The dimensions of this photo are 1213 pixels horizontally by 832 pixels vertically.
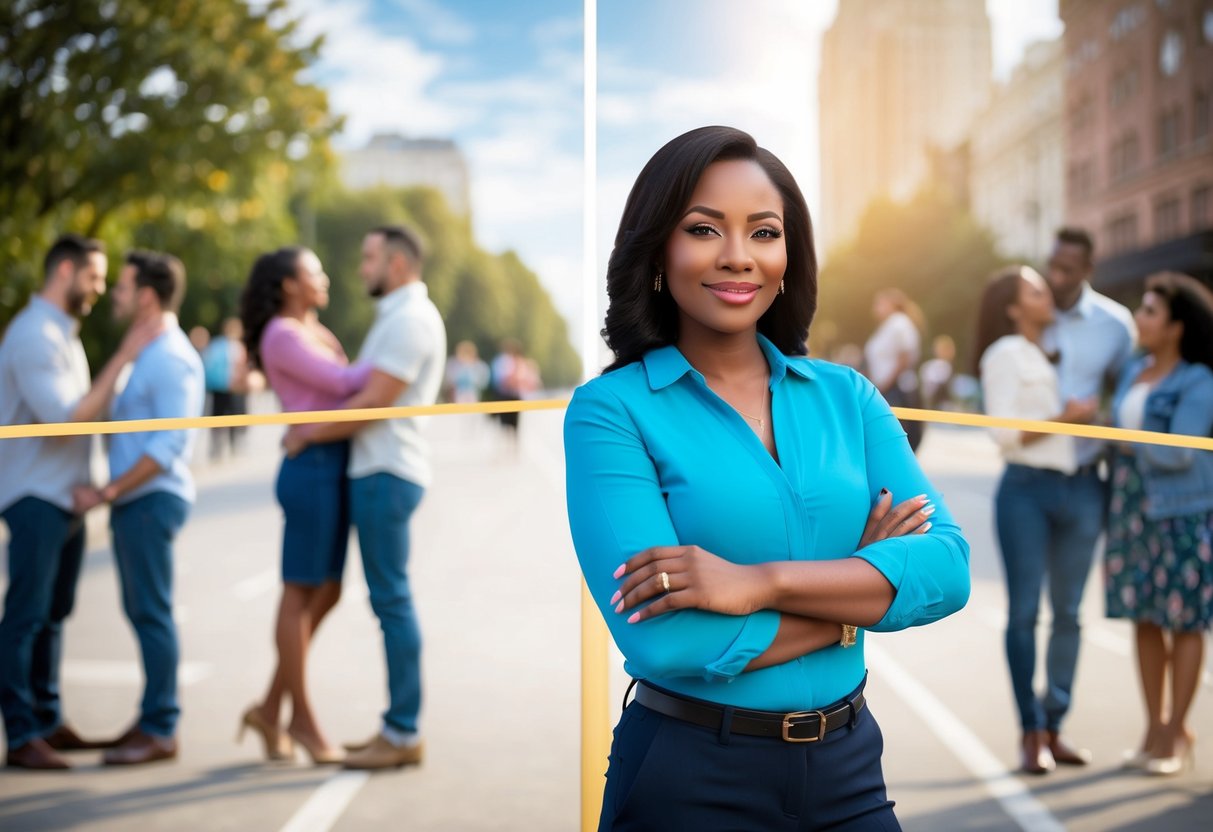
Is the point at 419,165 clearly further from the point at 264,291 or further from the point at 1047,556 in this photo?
the point at 1047,556

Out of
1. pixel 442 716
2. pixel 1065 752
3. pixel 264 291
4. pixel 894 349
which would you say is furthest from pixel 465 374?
pixel 1065 752

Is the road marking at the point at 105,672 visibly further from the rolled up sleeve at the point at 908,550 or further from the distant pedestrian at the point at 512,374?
the rolled up sleeve at the point at 908,550

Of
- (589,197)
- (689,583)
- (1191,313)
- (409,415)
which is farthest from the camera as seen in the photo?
(1191,313)

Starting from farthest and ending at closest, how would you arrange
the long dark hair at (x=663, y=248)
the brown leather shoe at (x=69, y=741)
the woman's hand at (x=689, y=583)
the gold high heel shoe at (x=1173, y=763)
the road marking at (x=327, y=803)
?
the gold high heel shoe at (x=1173, y=763), the brown leather shoe at (x=69, y=741), the road marking at (x=327, y=803), the long dark hair at (x=663, y=248), the woman's hand at (x=689, y=583)

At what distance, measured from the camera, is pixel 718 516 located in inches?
59.3

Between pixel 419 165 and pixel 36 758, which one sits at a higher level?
pixel 419 165

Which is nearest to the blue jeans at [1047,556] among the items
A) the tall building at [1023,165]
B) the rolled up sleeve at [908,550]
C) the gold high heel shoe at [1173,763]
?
the gold high heel shoe at [1173,763]

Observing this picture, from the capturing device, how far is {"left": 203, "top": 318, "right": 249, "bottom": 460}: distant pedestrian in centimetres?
332

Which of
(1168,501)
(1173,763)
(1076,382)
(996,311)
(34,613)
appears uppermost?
(996,311)

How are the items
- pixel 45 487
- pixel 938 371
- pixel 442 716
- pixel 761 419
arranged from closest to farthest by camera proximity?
pixel 761 419
pixel 45 487
pixel 442 716
pixel 938 371

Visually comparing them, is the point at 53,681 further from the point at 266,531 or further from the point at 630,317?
the point at 630,317

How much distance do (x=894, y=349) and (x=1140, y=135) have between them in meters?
1.11

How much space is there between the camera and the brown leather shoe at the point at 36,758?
3271mm

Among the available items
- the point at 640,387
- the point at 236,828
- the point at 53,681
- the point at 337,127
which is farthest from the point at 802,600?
the point at 53,681
